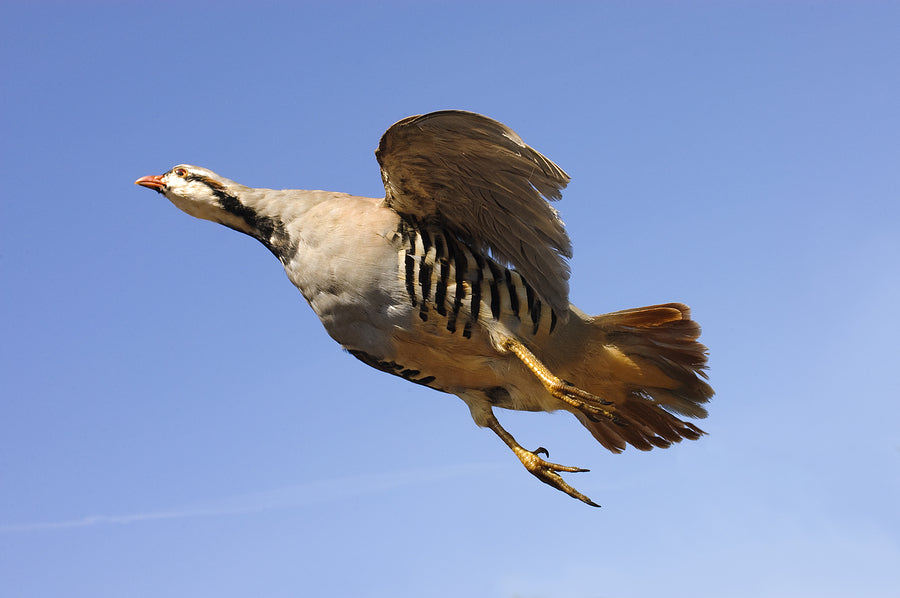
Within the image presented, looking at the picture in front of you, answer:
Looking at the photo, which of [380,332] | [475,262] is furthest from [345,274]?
[475,262]

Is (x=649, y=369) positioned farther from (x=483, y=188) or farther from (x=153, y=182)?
(x=153, y=182)

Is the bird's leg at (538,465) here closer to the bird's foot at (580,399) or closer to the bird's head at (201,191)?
the bird's foot at (580,399)

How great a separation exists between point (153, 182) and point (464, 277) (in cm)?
239

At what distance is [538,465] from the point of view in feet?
18.6

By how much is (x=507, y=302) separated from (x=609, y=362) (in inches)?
37.1

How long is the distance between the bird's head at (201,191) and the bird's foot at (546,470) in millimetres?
2351

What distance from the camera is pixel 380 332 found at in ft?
17.9

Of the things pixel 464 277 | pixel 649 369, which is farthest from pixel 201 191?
pixel 649 369

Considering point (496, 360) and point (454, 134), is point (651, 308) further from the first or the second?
point (454, 134)

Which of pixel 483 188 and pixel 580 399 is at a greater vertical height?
pixel 483 188

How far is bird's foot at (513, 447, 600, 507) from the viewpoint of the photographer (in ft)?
17.8

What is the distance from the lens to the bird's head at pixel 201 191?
5.89 meters

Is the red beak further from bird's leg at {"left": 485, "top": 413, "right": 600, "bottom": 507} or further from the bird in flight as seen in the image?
bird's leg at {"left": 485, "top": 413, "right": 600, "bottom": 507}

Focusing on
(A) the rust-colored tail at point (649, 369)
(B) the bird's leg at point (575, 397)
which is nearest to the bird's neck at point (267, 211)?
(B) the bird's leg at point (575, 397)
